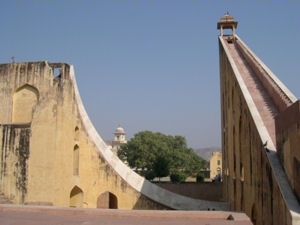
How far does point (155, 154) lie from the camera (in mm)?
26844

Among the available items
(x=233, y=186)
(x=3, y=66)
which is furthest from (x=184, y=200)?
(x=3, y=66)

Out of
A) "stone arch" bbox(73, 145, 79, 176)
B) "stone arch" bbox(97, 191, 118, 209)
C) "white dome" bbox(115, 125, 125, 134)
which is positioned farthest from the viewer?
"white dome" bbox(115, 125, 125, 134)

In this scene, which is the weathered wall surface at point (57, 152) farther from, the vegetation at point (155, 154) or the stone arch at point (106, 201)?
the vegetation at point (155, 154)

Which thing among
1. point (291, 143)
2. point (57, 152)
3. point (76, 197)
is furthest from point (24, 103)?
point (291, 143)

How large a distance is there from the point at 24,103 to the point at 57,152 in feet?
5.09

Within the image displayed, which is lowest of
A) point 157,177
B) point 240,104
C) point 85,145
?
point 157,177

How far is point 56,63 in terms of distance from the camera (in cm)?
823

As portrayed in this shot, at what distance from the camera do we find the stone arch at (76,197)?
334 inches

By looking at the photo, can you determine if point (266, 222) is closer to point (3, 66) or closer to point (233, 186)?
point (233, 186)

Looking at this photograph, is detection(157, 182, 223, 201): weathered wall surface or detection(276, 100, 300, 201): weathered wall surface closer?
detection(276, 100, 300, 201): weathered wall surface

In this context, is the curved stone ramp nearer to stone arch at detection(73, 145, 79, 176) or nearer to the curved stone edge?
stone arch at detection(73, 145, 79, 176)

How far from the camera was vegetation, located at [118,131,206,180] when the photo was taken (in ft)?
86.8

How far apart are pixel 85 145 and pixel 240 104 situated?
13.3 ft

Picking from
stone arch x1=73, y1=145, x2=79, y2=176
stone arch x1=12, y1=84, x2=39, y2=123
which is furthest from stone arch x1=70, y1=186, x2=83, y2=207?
stone arch x1=12, y1=84, x2=39, y2=123
